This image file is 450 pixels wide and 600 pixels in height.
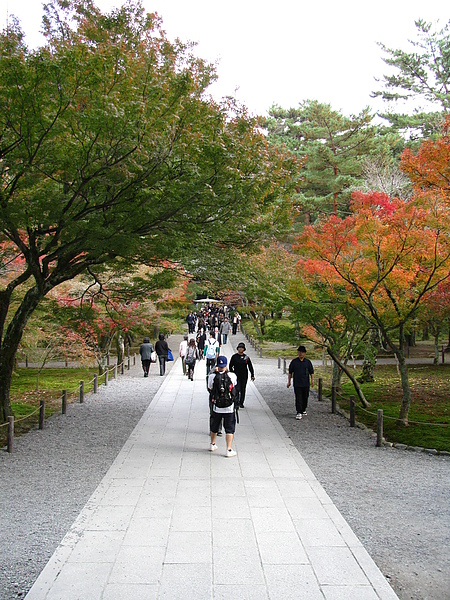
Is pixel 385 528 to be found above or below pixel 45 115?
below

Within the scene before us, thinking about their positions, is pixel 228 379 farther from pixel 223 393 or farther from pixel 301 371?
pixel 301 371

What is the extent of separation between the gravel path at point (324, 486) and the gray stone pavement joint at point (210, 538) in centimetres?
23

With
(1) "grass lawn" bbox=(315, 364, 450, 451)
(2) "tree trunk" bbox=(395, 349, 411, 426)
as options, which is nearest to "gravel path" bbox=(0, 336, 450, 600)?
(1) "grass lawn" bbox=(315, 364, 450, 451)

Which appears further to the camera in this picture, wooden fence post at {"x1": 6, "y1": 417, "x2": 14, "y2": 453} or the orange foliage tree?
the orange foliage tree

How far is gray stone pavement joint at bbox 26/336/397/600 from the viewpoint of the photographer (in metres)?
4.22

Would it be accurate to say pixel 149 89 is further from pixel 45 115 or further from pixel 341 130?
pixel 341 130

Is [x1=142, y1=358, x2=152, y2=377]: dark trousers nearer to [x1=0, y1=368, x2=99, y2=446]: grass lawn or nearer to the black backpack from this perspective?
[x1=0, y1=368, x2=99, y2=446]: grass lawn

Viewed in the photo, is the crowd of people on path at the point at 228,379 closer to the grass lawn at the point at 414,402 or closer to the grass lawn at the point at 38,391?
the grass lawn at the point at 414,402

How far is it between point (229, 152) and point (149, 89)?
1.61m

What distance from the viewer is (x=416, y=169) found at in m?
11.8

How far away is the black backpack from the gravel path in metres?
1.70

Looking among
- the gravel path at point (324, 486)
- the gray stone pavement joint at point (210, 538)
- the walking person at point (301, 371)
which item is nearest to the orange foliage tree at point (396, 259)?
the walking person at point (301, 371)

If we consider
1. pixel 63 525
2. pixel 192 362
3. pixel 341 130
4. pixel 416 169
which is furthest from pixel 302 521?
pixel 341 130

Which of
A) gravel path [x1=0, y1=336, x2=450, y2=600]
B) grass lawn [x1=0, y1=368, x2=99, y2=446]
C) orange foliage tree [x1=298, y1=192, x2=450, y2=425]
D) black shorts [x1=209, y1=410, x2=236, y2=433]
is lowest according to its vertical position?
gravel path [x1=0, y1=336, x2=450, y2=600]
